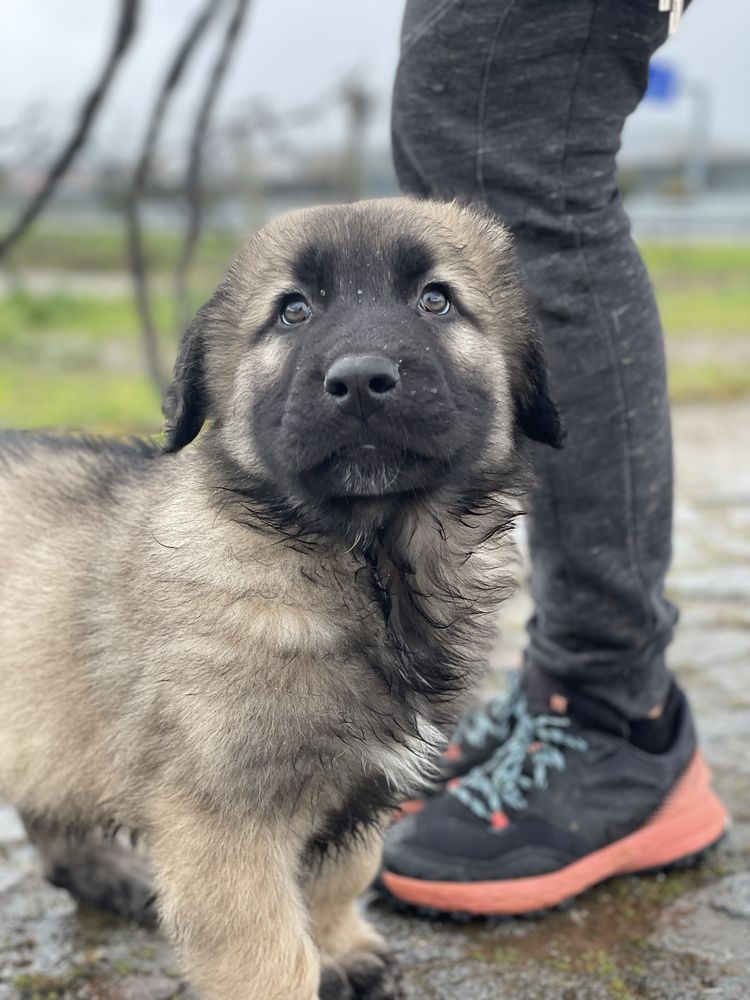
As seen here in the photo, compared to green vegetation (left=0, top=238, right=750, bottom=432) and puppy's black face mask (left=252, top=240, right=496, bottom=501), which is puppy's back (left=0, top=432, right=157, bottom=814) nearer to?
puppy's black face mask (left=252, top=240, right=496, bottom=501)

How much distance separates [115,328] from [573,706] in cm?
1256

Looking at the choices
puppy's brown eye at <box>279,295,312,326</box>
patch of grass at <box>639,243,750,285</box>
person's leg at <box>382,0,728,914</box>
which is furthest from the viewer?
patch of grass at <box>639,243,750,285</box>

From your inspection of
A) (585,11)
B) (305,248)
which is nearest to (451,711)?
(305,248)

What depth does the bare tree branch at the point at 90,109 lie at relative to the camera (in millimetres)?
4066

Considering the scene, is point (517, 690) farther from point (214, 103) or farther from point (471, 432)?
point (214, 103)

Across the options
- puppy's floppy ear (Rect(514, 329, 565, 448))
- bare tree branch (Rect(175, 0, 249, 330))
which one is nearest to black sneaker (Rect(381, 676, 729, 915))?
puppy's floppy ear (Rect(514, 329, 565, 448))

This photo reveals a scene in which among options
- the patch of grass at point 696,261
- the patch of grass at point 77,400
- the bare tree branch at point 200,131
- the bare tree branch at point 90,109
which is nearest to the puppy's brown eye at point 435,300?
the bare tree branch at point 200,131

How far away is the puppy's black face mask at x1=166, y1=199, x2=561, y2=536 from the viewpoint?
6.22ft

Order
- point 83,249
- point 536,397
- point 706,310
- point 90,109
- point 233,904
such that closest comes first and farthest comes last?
point 233,904 < point 536,397 < point 90,109 < point 706,310 < point 83,249

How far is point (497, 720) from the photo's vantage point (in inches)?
113

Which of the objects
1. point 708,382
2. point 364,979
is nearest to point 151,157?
point 364,979

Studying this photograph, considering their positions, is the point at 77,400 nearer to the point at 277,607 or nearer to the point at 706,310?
the point at 277,607

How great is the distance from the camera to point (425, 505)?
2119 mm

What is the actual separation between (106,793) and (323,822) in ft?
1.41
